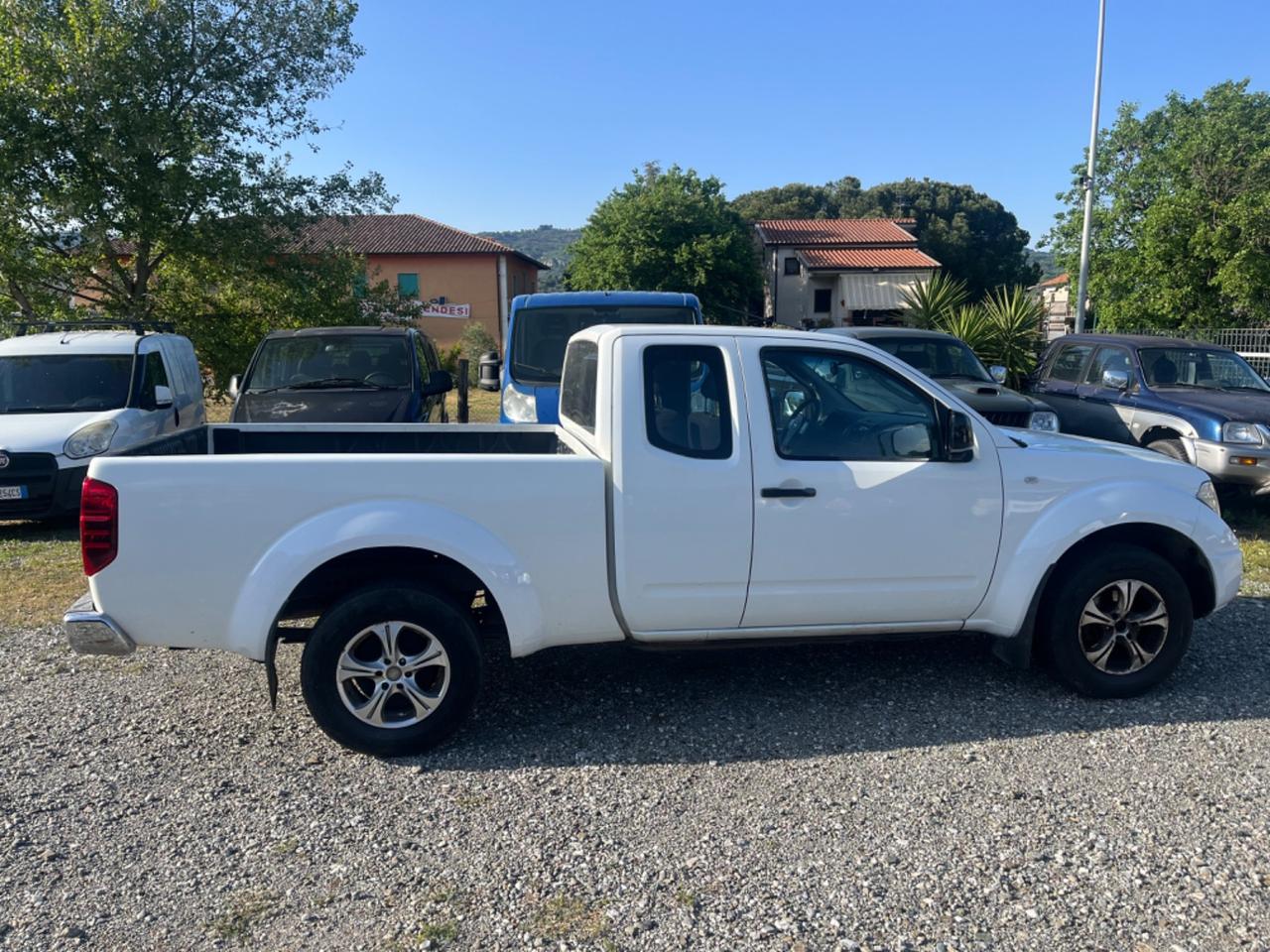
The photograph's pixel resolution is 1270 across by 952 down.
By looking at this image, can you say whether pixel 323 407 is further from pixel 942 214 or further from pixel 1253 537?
pixel 942 214

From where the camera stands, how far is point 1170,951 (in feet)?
9.61

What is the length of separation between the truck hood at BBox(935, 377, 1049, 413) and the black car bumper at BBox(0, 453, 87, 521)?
26.9 ft

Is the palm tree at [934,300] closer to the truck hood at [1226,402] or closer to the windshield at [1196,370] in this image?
the windshield at [1196,370]

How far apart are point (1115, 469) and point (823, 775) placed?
7.09 ft

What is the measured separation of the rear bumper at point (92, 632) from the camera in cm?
401

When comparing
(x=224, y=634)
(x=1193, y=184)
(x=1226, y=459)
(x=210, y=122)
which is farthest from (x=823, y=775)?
(x=1193, y=184)

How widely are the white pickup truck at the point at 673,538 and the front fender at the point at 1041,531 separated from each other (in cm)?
1

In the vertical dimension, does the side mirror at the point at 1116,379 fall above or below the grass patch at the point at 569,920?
above

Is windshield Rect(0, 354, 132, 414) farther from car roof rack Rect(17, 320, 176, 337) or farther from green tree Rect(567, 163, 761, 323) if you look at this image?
green tree Rect(567, 163, 761, 323)

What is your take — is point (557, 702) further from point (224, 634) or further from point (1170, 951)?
point (1170, 951)

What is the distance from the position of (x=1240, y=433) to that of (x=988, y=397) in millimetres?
2351

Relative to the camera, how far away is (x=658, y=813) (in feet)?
12.4

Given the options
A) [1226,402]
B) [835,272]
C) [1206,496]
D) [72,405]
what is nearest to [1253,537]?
[1226,402]

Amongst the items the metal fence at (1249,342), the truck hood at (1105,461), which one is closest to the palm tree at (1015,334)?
the metal fence at (1249,342)
